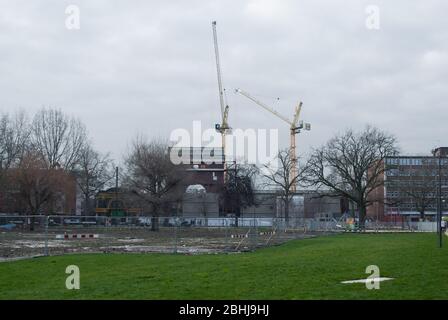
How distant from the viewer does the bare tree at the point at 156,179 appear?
233 ft

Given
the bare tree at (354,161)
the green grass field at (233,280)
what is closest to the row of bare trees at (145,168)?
the bare tree at (354,161)

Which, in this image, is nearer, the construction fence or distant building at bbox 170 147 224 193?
the construction fence

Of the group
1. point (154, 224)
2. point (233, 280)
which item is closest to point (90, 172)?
point (154, 224)

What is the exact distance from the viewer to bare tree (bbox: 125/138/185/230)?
233 ft

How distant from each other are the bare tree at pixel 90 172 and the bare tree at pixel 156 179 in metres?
17.8

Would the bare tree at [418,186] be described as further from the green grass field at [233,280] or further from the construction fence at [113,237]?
the green grass field at [233,280]

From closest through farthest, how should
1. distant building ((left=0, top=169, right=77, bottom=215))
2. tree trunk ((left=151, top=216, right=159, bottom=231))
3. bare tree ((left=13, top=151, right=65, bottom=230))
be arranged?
tree trunk ((left=151, top=216, right=159, bottom=231)) < bare tree ((left=13, top=151, right=65, bottom=230)) < distant building ((left=0, top=169, right=77, bottom=215))

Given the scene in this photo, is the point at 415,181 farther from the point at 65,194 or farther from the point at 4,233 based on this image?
the point at 4,233

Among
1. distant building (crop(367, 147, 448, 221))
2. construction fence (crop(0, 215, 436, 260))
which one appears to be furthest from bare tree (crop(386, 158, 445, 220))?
construction fence (crop(0, 215, 436, 260))

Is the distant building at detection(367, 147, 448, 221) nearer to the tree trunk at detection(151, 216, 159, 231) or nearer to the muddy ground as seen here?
the muddy ground

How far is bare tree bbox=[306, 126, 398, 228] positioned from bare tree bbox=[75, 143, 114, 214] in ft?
112

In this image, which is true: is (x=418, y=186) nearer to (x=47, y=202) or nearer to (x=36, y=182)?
(x=47, y=202)

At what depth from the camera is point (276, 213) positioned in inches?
4569
